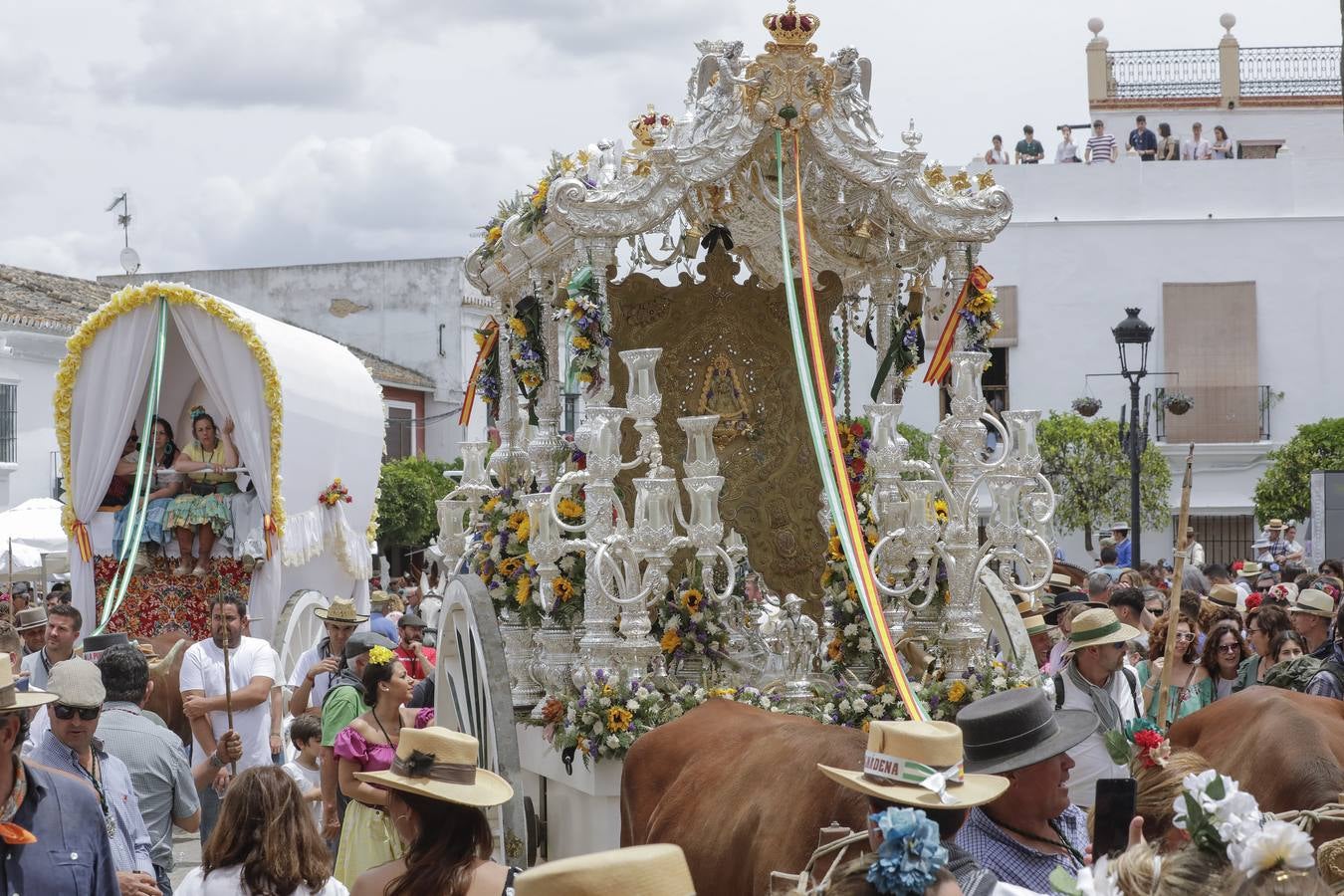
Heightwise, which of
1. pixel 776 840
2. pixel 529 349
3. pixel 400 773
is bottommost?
pixel 776 840

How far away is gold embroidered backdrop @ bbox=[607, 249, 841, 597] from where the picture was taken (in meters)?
10.9

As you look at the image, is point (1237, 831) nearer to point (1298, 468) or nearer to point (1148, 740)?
point (1148, 740)

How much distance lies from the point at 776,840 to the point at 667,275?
19.5ft

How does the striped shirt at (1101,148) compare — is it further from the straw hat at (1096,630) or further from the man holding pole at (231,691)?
the straw hat at (1096,630)

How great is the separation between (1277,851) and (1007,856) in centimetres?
146

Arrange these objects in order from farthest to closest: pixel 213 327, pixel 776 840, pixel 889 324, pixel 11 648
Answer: pixel 213 327 → pixel 889 324 → pixel 11 648 → pixel 776 840

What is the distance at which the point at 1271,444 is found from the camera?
30625 mm

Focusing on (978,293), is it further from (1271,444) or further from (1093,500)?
(1271,444)

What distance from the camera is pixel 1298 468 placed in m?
28.3

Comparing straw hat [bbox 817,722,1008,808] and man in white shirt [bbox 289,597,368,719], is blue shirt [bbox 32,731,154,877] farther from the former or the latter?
man in white shirt [bbox 289,597,368,719]

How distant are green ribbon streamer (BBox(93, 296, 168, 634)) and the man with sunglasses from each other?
7288 mm

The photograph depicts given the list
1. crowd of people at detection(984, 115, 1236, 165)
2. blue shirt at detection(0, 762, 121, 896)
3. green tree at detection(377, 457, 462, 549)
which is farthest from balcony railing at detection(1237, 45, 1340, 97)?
blue shirt at detection(0, 762, 121, 896)

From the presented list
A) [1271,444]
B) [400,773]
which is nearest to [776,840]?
[400,773]

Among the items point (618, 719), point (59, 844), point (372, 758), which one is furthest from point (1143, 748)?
point (618, 719)
